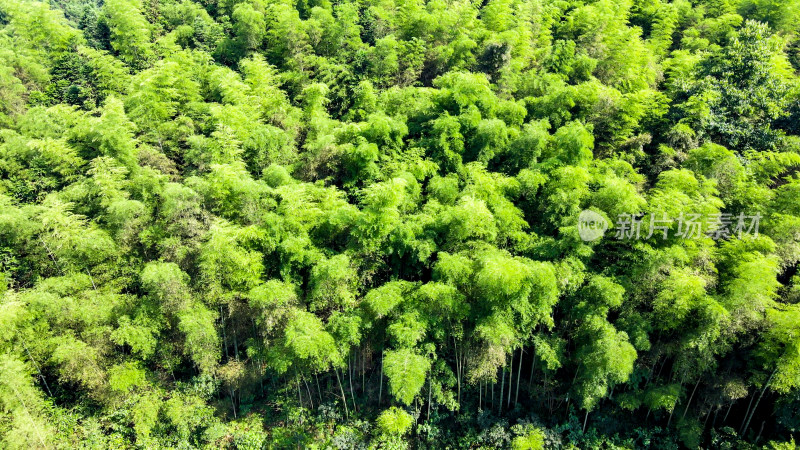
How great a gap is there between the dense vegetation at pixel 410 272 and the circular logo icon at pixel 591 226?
401 mm

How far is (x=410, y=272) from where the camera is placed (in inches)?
620

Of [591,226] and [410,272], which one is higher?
[591,226]

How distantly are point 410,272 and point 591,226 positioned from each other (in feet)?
20.0

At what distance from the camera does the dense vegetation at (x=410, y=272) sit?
13.3 m

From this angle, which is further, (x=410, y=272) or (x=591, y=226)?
(x=410, y=272)

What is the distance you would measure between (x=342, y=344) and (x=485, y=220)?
19.2 feet

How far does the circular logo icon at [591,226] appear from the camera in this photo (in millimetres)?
14328

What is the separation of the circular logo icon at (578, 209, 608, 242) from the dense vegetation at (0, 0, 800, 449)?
40cm

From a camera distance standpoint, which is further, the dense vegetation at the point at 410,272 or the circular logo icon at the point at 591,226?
the circular logo icon at the point at 591,226

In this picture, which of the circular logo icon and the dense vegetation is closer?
the dense vegetation

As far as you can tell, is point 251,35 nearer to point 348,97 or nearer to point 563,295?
point 348,97

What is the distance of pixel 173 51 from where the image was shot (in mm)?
24859

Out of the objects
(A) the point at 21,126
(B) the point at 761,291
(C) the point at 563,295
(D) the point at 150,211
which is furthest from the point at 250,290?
(A) the point at 21,126

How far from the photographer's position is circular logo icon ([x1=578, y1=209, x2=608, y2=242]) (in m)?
14.3
